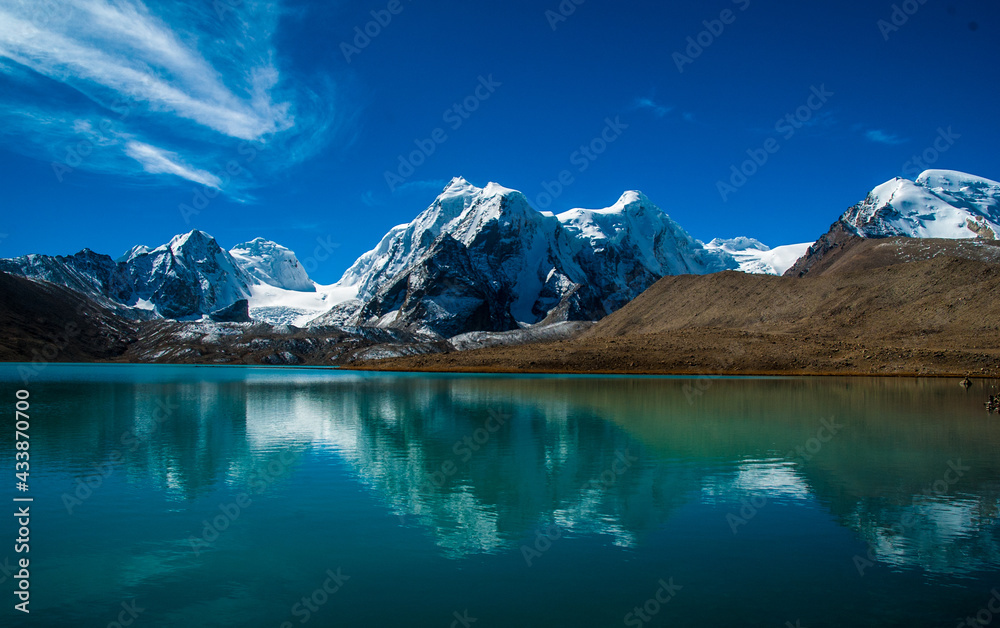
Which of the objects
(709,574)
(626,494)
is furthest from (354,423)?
(709,574)

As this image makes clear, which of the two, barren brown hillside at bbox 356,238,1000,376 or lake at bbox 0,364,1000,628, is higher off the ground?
barren brown hillside at bbox 356,238,1000,376

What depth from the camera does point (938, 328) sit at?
459ft

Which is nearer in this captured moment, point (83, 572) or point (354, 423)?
point (83, 572)

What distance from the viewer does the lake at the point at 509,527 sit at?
13.9 metres

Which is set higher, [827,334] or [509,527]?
[827,334]

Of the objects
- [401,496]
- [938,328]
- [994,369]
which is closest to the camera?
[401,496]

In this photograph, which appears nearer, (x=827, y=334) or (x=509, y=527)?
(x=509, y=527)

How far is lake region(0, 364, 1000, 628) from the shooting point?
13883 mm

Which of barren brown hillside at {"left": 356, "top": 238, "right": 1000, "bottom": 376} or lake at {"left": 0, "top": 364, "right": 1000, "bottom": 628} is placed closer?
lake at {"left": 0, "top": 364, "right": 1000, "bottom": 628}

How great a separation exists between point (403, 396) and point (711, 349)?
99.6m

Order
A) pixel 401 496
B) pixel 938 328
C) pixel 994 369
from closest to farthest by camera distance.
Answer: pixel 401 496 → pixel 994 369 → pixel 938 328

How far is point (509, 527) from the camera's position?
64.4 feet

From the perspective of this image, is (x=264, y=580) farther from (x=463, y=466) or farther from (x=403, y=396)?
(x=403, y=396)

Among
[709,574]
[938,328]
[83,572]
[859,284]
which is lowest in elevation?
[709,574]
